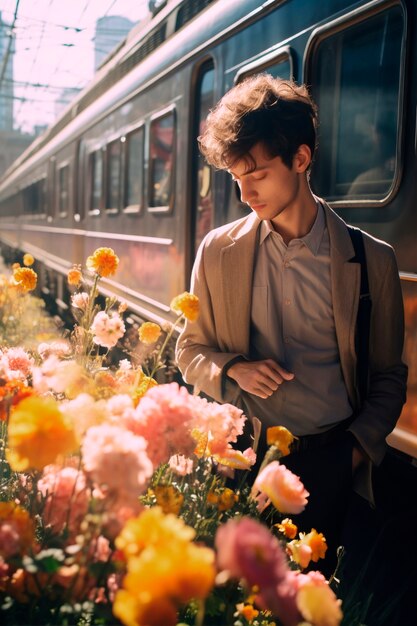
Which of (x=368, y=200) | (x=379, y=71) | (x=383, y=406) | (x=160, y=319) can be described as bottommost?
(x=160, y=319)

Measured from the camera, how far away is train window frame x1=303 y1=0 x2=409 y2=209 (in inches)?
108

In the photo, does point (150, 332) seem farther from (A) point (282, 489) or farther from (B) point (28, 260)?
(B) point (28, 260)

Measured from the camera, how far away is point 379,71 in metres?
2.92

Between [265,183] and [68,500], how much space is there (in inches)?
37.8

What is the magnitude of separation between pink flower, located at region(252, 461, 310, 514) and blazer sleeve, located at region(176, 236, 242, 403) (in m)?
0.73

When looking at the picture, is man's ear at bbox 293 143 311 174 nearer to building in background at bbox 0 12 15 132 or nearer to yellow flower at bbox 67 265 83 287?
yellow flower at bbox 67 265 83 287

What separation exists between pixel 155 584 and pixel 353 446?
135 centimetres

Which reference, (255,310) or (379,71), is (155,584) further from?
(379,71)

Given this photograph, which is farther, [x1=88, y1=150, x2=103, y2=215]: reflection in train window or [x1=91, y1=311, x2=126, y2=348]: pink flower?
[x1=88, y1=150, x2=103, y2=215]: reflection in train window

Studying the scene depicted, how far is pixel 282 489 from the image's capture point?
1366 mm

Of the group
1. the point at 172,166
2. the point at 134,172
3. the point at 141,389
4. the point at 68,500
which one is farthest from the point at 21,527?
the point at 134,172

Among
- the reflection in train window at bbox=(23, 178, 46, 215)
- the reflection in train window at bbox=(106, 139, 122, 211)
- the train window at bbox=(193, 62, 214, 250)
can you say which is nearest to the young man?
the train window at bbox=(193, 62, 214, 250)

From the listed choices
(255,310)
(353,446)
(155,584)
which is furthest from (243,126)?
(155,584)

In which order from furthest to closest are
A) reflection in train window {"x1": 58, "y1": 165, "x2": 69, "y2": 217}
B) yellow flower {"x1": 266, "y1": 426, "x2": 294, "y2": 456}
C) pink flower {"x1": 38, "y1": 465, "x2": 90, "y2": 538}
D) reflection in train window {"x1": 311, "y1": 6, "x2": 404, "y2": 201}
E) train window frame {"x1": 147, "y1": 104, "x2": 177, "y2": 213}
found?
1. reflection in train window {"x1": 58, "y1": 165, "x2": 69, "y2": 217}
2. train window frame {"x1": 147, "y1": 104, "x2": 177, "y2": 213}
3. reflection in train window {"x1": 311, "y1": 6, "x2": 404, "y2": 201}
4. yellow flower {"x1": 266, "y1": 426, "x2": 294, "y2": 456}
5. pink flower {"x1": 38, "y1": 465, "x2": 90, "y2": 538}
